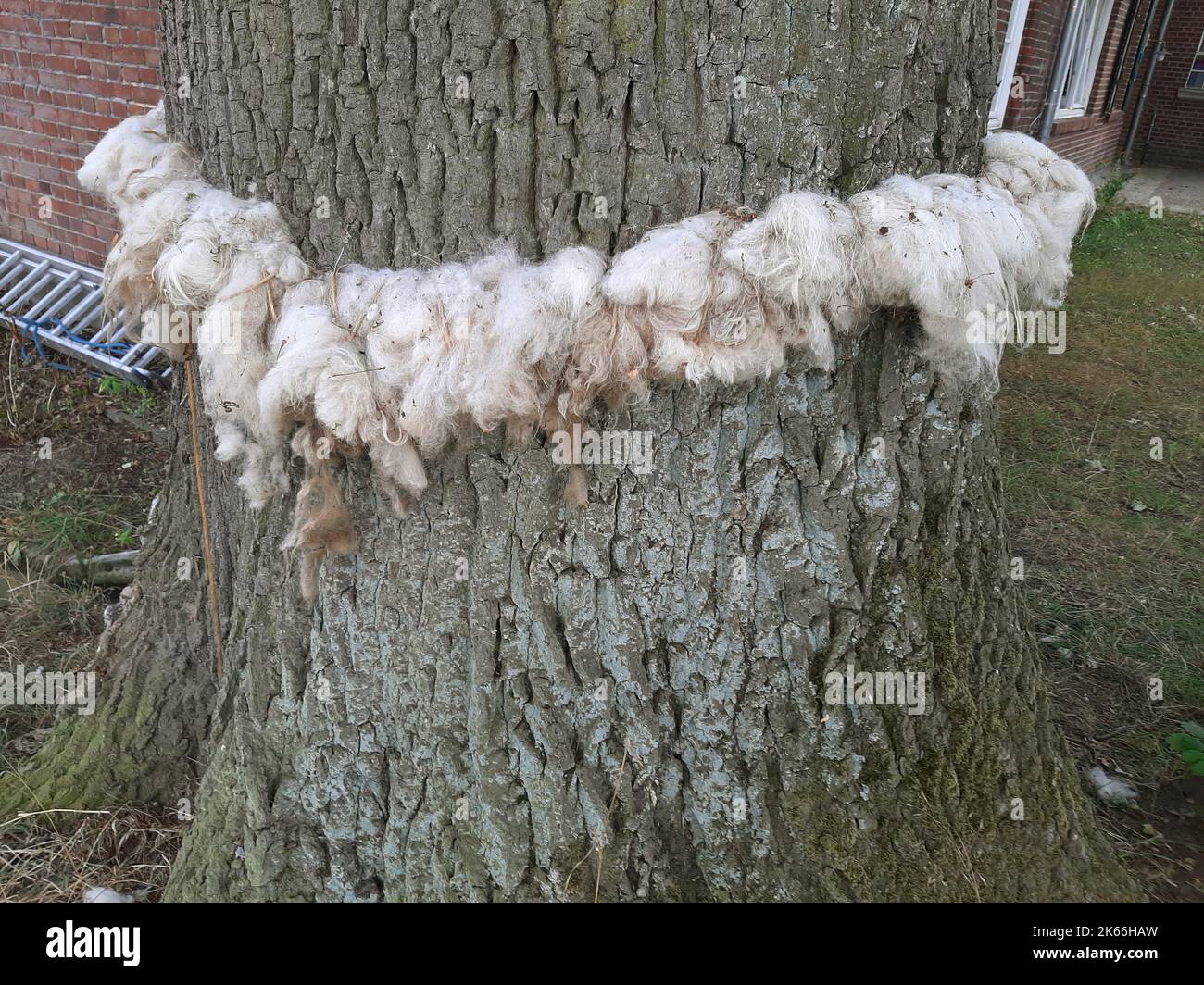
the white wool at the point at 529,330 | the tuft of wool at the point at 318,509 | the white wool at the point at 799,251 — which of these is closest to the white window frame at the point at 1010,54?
the white wool at the point at 799,251

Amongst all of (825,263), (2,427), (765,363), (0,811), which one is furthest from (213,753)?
(2,427)

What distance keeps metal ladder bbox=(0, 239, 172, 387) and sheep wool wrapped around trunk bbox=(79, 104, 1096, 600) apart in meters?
3.45

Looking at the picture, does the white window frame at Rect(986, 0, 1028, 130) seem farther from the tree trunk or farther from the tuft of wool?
the tuft of wool

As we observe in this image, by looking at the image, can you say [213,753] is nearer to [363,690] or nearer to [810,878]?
[363,690]

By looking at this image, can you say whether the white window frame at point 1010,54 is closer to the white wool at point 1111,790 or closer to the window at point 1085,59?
the window at point 1085,59

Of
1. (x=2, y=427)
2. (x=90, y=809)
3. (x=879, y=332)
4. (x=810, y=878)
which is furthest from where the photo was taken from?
(x=2, y=427)

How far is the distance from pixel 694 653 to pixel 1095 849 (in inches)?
37.0

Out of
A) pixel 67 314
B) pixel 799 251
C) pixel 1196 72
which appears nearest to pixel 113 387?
pixel 67 314

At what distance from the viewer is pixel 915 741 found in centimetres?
153

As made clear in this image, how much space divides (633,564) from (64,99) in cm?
525

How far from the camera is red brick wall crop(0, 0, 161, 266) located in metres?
4.56

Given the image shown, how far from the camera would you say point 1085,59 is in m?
11.0

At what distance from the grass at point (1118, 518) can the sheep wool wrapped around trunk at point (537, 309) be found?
4.57 ft

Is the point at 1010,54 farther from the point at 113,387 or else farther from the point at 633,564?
the point at 633,564
